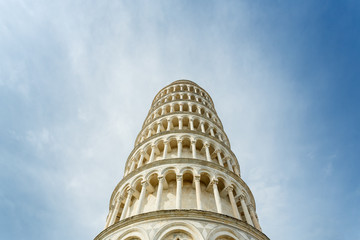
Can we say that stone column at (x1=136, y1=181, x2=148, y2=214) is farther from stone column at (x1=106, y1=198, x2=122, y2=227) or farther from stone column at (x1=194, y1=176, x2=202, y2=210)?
stone column at (x1=194, y1=176, x2=202, y2=210)

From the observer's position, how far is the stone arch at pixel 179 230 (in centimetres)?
1188

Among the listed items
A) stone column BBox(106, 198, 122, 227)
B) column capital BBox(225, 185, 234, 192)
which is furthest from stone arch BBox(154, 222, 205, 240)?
stone column BBox(106, 198, 122, 227)

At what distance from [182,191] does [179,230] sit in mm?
4246

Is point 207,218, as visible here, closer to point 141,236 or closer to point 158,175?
point 141,236

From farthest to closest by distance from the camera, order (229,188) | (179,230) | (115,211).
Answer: (115,211)
(229,188)
(179,230)

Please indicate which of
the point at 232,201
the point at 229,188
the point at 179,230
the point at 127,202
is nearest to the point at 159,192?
the point at 127,202

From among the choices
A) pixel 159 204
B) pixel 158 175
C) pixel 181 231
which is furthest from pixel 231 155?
pixel 181 231

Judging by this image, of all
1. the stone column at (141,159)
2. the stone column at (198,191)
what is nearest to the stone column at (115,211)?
the stone column at (141,159)

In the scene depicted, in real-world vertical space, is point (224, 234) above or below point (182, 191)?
below

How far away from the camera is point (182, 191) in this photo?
53.8 feet

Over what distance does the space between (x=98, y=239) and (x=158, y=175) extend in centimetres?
488

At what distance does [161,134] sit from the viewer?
2164cm

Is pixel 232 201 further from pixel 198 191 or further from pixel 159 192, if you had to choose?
pixel 159 192

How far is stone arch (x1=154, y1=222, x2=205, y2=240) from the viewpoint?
11.9 meters
